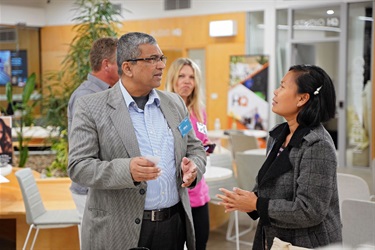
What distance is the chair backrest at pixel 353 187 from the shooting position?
3.68 m

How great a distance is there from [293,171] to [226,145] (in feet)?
31.9

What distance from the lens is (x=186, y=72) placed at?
3.89 meters

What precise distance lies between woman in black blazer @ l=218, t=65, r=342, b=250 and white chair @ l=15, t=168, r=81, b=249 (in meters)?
2.32

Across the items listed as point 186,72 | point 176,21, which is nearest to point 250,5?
point 176,21

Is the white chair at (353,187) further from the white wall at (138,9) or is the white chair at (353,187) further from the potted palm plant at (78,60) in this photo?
the white wall at (138,9)

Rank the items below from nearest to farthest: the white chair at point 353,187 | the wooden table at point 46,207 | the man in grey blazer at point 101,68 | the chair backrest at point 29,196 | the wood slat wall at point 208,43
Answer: the man in grey blazer at point 101,68 < the white chair at point 353,187 < the chair backrest at point 29,196 < the wooden table at point 46,207 < the wood slat wall at point 208,43

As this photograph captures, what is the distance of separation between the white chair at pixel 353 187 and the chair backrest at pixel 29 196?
2.33 metres

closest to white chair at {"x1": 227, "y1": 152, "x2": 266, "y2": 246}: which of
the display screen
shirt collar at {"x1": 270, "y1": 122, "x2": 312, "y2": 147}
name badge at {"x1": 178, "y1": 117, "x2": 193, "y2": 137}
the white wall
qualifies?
name badge at {"x1": 178, "y1": 117, "x2": 193, "y2": 137}

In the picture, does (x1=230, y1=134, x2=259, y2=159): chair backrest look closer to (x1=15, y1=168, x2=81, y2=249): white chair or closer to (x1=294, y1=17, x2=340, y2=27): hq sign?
(x1=15, y1=168, x2=81, y2=249): white chair

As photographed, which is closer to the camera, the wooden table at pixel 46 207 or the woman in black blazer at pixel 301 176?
the woman in black blazer at pixel 301 176

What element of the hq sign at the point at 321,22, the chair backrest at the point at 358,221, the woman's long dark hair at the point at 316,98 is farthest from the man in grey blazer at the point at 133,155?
the hq sign at the point at 321,22

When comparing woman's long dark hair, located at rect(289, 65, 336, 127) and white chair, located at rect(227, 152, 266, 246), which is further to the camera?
white chair, located at rect(227, 152, 266, 246)

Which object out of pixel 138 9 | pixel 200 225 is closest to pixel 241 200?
pixel 200 225

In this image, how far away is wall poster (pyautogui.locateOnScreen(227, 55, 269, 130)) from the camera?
1151 centimetres
